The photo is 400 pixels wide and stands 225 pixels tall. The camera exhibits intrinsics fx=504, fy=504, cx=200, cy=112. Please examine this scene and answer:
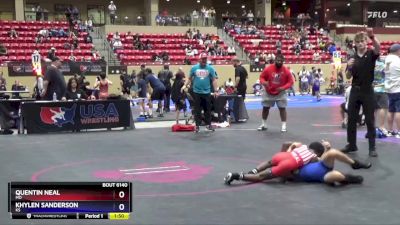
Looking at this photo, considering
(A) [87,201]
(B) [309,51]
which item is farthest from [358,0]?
(A) [87,201]

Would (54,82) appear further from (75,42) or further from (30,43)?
(75,42)

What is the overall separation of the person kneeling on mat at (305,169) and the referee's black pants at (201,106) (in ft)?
16.4

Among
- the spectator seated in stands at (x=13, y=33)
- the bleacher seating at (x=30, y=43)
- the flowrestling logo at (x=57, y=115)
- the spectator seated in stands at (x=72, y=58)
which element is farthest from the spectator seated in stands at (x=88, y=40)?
the flowrestling logo at (x=57, y=115)

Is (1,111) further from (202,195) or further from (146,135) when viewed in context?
(202,195)

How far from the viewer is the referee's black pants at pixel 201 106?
36.5 feet

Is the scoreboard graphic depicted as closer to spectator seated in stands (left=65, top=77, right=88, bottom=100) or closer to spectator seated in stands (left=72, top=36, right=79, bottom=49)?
spectator seated in stands (left=65, top=77, right=88, bottom=100)

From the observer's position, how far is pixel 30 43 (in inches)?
1124

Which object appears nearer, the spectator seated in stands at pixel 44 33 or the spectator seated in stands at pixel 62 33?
the spectator seated in stands at pixel 44 33

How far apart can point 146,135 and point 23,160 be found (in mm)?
3368

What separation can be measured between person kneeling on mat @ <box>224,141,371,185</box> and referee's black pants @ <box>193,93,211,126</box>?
16.4 ft

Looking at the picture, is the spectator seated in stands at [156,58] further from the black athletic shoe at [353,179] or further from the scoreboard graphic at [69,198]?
the scoreboard graphic at [69,198]

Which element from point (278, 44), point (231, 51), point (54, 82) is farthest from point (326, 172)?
point (278, 44)

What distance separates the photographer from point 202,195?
5582 millimetres

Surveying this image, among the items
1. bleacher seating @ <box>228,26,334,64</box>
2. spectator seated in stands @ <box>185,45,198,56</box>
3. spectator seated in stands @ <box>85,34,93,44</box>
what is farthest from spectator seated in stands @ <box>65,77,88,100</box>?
bleacher seating @ <box>228,26,334,64</box>
